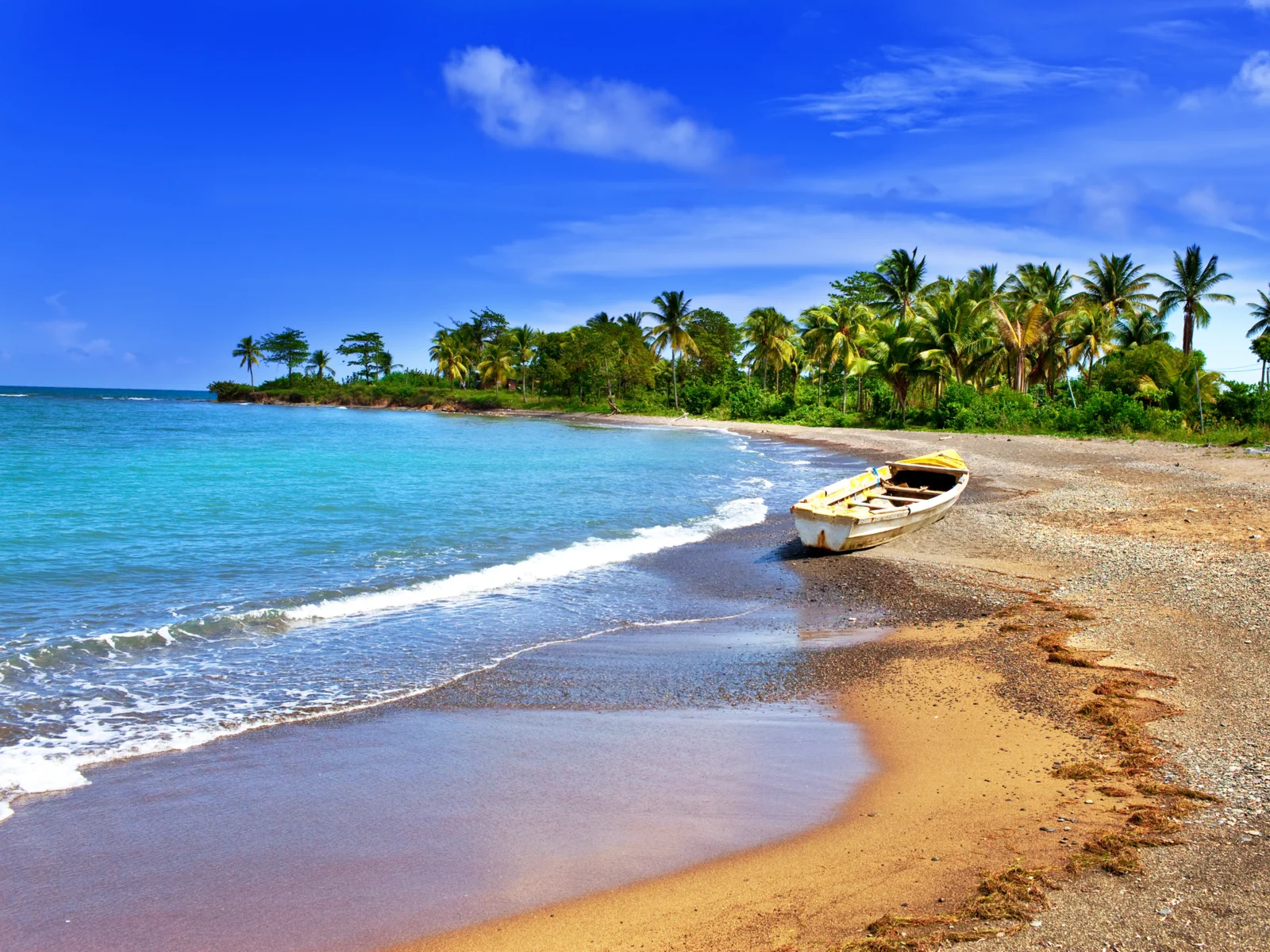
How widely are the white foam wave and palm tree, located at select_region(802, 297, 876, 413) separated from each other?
36.8m

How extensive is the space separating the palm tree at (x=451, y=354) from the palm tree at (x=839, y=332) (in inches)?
2147

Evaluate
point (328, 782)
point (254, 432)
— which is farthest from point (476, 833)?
point (254, 432)

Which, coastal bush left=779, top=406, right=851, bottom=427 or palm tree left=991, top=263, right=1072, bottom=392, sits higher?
palm tree left=991, top=263, right=1072, bottom=392

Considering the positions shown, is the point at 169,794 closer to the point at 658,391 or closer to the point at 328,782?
the point at 328,782

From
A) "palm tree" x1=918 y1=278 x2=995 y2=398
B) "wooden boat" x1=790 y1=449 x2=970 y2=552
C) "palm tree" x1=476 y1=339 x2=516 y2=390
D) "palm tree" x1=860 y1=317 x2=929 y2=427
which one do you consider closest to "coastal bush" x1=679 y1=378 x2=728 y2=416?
"palm tree" x1=860 y1=317 x2=929 y2=427

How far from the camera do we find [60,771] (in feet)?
18.2

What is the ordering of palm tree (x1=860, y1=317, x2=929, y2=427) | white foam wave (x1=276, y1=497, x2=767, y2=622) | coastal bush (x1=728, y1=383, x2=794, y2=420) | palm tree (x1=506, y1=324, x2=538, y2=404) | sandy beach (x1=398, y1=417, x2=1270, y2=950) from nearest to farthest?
sandy beach (x1=398, y1=417, x2=1270, y2=950) < white foam wave (x1=276, y1=497, x2=767, y2=622) < palm tree (x1=860, y1=317, x2=929, y2=427) < coastal bush (x1=728, y1=383, x2=794, y2=420) < palm tree (x1=506, y1=324, x2=538, y2=404)

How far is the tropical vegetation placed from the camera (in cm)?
3688

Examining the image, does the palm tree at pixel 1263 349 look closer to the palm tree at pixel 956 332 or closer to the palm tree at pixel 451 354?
the palm tree at pixel 956 332

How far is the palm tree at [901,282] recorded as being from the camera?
171 ft

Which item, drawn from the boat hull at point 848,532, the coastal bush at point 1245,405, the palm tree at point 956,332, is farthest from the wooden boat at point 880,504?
the palm tree at point 956,332

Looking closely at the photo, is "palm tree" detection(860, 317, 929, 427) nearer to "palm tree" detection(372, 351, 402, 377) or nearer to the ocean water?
the ocean water

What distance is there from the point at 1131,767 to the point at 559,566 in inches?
343

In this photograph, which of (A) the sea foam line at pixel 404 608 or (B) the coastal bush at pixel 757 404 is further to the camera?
(B) the coastal bush at pixel 757 404
